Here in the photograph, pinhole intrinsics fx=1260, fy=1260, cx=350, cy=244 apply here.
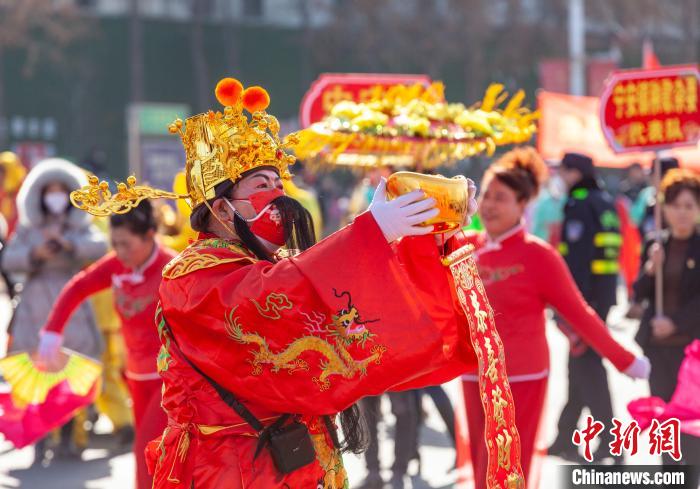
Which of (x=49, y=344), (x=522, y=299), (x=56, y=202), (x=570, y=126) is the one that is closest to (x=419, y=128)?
(x=522, y=299)

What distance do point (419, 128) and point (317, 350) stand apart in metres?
2.71

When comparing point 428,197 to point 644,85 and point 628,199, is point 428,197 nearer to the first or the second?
point 644,85

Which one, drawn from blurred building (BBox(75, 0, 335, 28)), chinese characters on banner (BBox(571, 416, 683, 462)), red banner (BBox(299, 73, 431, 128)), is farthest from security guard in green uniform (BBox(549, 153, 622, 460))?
blurred building (BBox(75, 0, 335, 28))

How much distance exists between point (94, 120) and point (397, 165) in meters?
Result: 27.7

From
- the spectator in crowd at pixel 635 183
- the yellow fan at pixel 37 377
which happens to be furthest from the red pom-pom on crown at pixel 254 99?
the spectator in crowd at pixel 635 183

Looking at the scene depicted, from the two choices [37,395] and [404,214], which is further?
[37,395]

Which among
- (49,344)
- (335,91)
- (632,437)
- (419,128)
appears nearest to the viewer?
(419,128)

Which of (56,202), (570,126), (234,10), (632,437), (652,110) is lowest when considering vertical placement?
(632,437)

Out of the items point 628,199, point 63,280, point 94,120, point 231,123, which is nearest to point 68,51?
point 94,120

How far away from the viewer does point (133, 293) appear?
6172 mm

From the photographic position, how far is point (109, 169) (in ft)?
112

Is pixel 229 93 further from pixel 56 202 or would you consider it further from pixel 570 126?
pixel 570 126

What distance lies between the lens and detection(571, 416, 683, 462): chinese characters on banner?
19.6 ft

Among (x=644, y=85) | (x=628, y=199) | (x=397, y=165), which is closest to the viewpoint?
(x=397, y=165)
